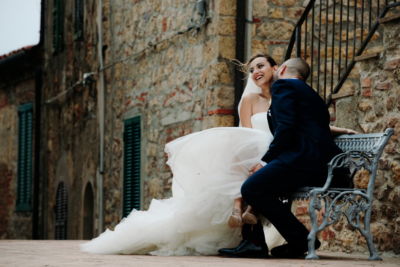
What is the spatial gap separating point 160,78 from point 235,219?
5.43 metres

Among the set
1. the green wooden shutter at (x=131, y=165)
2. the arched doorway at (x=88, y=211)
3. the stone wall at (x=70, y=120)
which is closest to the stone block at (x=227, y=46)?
the green wooden shutter at (x=131, y=165)

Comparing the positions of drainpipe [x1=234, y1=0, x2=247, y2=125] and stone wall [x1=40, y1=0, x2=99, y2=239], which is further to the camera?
stone wall [x1=40, y1=0, x2=99, y2=239]

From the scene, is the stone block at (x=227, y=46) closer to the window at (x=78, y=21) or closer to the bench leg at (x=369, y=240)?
the bench leg at (x=369, y=240)

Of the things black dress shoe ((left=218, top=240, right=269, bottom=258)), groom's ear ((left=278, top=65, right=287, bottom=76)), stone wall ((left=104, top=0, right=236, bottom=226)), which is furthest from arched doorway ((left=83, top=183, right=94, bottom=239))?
black dress shoe ((left=218, top=240, right=269, bottom=258))

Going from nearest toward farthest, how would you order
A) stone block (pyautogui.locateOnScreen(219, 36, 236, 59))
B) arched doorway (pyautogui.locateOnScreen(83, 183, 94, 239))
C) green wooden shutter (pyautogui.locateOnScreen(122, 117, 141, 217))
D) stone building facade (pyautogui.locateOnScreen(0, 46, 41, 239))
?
stone block (pyautogui.locateOnScreen(219, 36, 236, 59))
green wooden shutter (pyautogui.locateOnScreen(122, 117, 141, 217))
arched doorway (pyautogui.locateOnScreen(83, 183, 94, 239))
stone building facade (pyautogui.locateOnScreen(0, 46, 41, 239))

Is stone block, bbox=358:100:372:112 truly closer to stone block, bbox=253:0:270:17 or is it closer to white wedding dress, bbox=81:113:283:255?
white wedding dress, bbox=81:113:283:255

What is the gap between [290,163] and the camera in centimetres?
652

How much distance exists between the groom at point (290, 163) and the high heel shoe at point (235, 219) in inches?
5.9

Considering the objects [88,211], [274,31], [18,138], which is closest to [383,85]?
[274,31]

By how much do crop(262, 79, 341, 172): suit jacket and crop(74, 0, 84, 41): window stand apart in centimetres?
951

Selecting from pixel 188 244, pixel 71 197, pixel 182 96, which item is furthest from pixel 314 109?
pixel 71 197

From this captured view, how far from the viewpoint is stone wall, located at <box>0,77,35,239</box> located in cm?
1927

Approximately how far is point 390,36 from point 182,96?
14.5 ft

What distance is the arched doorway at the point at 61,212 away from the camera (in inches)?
647
